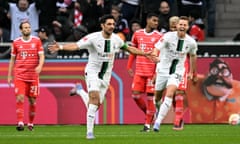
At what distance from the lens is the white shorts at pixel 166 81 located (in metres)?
19.5

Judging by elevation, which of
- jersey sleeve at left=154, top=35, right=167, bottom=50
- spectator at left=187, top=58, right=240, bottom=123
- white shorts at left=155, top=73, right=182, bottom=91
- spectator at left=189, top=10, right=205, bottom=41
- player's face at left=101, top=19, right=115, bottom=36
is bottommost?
spectator at left=187, top=58, right=240, bottom=123

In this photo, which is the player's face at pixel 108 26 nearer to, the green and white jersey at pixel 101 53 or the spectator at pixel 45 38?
the green and white jersey at pixel 101 53

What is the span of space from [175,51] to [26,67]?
3628 millimetres

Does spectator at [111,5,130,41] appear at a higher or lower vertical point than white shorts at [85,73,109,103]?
higher

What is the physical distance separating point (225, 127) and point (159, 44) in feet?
11.1

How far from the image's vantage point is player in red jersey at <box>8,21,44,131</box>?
69.2ft

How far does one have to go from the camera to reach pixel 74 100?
77.2 feet

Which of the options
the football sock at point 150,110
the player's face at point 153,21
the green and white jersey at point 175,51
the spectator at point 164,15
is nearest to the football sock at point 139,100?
the football sock at point 150,110

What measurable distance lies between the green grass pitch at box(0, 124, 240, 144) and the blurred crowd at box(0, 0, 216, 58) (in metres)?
3.16

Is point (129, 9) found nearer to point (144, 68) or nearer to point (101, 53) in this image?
point (144, 68)

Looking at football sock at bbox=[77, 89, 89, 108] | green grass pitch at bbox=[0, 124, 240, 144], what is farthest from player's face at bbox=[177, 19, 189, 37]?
football sock at bbox=[77, 89, 89, 108]

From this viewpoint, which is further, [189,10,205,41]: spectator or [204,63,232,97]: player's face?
[189,10,205,41]: spectator

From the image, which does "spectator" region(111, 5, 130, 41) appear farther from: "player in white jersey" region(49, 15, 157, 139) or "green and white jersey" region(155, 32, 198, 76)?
"player in white jersey" region(49, 15, 157, 139)

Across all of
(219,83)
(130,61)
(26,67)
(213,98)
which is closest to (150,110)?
(130,61)
